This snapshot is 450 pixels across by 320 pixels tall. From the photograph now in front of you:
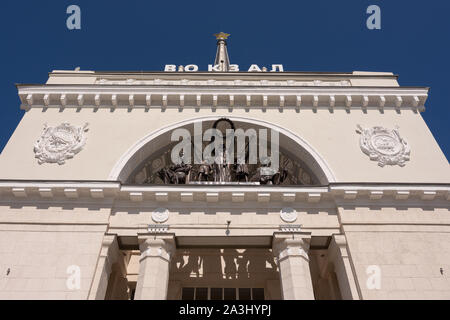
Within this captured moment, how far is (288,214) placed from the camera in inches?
562

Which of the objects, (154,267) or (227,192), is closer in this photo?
(154,267)

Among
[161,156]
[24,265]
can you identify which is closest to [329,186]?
[161,156]

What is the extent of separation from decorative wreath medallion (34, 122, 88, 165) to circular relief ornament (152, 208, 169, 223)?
4.56m

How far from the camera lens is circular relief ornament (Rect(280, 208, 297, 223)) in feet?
46.3

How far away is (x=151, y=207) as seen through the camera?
14.4 m

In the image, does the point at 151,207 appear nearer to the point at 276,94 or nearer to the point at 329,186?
the point at 329,186

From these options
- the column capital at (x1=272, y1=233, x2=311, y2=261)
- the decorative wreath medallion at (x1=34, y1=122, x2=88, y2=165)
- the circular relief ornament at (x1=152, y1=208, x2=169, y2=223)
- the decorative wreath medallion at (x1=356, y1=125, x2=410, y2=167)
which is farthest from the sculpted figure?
the decorative wreath medallion at (x1=356, y1=125, x2=410, y2=167)

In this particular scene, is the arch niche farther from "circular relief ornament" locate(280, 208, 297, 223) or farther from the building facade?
"circular relief ornament" locate(280, 208, 297, 223)

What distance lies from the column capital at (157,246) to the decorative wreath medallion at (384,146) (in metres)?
8.81

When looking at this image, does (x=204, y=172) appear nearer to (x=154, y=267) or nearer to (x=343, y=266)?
(x=154, y=267)

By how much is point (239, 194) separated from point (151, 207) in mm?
3301

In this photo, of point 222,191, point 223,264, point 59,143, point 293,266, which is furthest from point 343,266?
point 59,143

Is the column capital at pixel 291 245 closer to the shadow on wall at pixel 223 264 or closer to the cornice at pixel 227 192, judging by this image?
the cornice at pixel 227 192

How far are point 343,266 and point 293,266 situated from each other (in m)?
1.71
